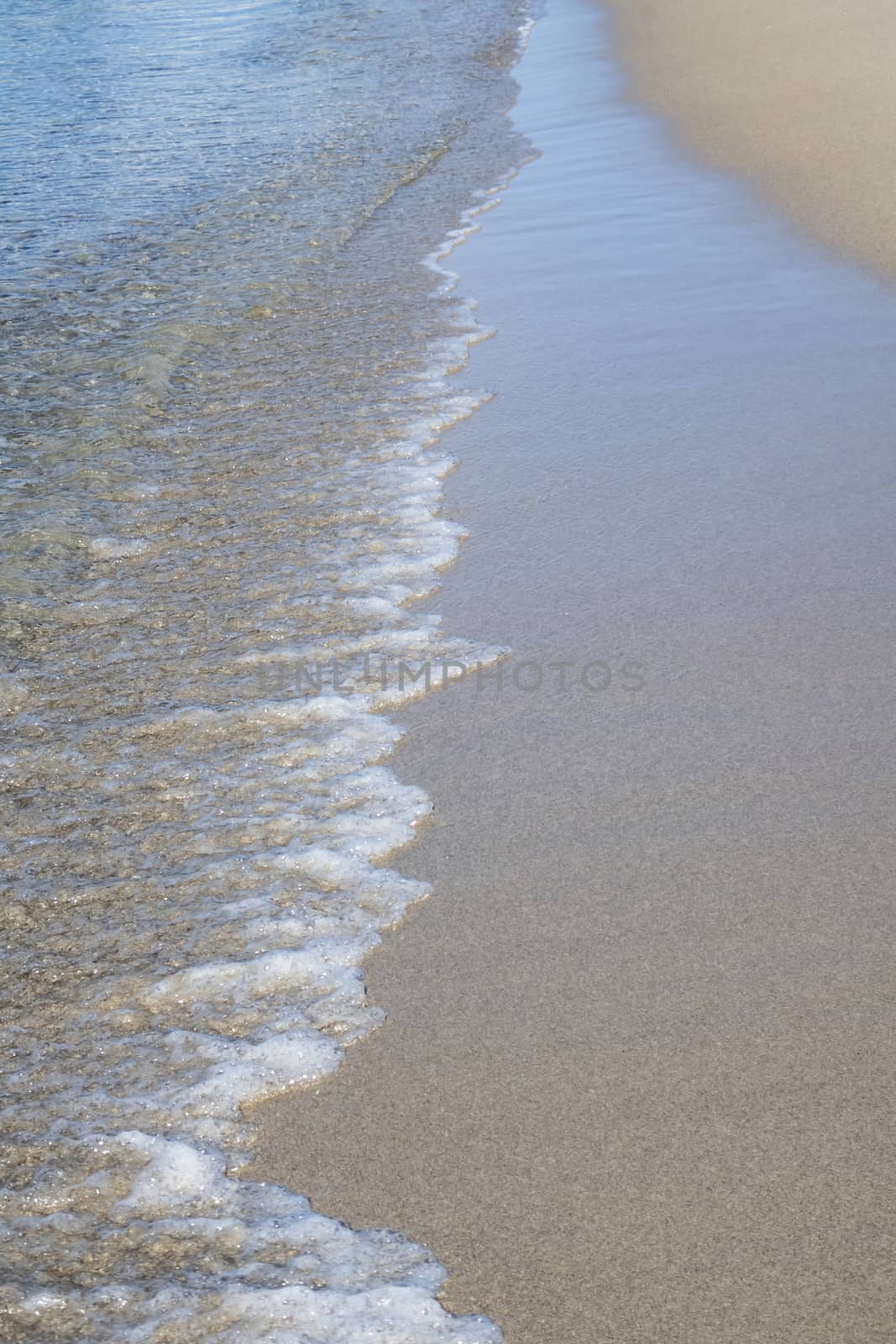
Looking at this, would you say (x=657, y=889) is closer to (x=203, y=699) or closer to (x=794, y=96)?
(x=203, y=699)

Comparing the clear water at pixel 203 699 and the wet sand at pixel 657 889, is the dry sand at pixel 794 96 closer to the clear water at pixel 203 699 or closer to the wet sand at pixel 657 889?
the clear water at pixel 203 699

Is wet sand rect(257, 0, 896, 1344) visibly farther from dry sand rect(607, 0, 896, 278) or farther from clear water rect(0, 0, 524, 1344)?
dry sand rect(607, 0, 896, 278)

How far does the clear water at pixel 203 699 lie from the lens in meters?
1.91

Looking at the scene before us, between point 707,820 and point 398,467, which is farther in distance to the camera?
point 398,467

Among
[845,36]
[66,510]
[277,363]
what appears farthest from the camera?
[845,36]

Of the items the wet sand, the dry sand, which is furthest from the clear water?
the dry sand

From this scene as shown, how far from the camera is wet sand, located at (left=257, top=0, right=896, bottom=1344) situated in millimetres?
1813

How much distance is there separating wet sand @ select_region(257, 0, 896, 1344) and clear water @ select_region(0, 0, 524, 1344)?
0.11 meters

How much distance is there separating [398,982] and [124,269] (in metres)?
5.48

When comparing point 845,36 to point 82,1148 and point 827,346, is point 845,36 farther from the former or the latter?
point 82,1148

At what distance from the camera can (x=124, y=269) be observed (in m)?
6.83

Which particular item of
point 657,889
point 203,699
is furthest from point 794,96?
point 657,889

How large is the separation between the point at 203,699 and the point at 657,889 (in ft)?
4.39

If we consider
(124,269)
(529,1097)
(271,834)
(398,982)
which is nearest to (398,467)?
(271,834)
